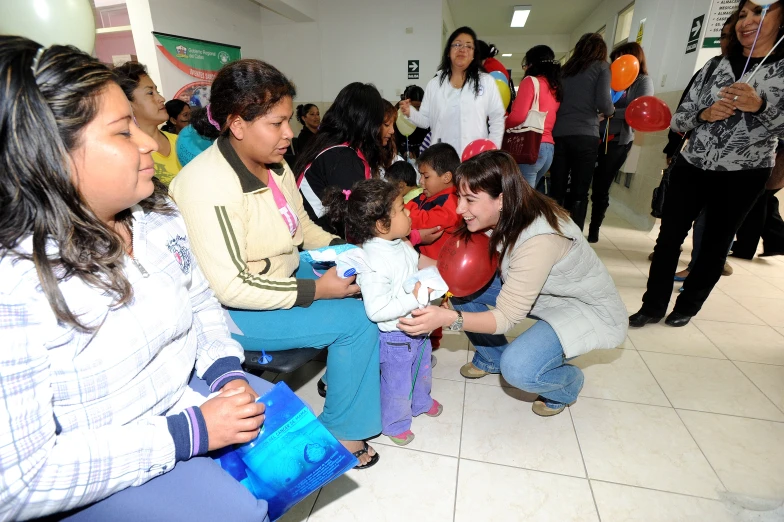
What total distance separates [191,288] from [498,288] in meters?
1.25

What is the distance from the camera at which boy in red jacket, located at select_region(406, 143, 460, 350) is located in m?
2.09

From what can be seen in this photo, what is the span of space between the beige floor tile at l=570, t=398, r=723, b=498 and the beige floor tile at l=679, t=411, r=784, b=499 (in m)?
0.05

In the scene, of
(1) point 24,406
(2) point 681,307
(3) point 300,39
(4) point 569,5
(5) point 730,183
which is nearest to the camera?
(1) point 24,406

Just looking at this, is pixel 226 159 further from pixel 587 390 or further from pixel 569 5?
pixel 569 5

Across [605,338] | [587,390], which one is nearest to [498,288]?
[605,338]

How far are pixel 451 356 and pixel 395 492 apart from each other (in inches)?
34.1

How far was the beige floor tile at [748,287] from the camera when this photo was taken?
274cm

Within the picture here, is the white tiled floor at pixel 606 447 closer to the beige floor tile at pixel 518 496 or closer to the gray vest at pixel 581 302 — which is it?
the beige floor tile at pixel 518 496

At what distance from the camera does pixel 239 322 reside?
4.12 feet

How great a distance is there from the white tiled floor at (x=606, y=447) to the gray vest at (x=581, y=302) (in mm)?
389

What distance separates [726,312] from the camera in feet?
8.18

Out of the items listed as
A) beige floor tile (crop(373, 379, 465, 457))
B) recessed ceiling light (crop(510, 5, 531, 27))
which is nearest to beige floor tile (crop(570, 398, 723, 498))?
beige floor tile (crop(373, 379, 465, 457))

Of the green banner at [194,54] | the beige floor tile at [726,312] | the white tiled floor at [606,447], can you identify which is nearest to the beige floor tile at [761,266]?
the beige floor tile at [726,312]

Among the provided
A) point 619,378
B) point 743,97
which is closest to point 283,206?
point 619,378
